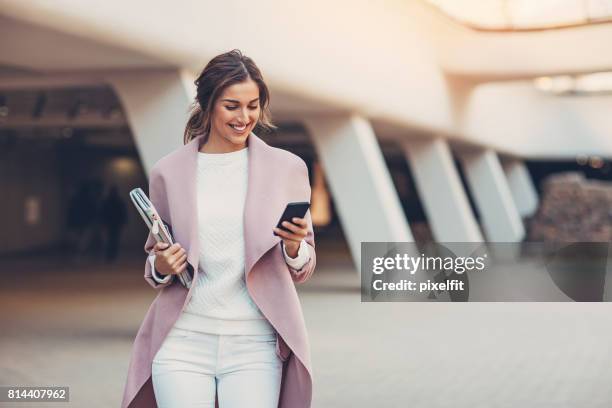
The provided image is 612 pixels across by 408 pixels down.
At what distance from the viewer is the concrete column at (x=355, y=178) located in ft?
56.2

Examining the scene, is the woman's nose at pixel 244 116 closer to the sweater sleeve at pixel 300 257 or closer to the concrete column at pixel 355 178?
the sweater sleeve at pixel 300 257

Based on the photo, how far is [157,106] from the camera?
11094mm

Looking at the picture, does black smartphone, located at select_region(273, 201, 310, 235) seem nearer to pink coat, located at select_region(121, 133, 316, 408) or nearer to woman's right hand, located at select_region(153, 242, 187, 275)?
pink coat, located at select_region(121, 133, 316, 408)

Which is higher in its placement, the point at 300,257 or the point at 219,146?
the point at 219,146

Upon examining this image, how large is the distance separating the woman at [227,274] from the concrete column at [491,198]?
87.4 feet

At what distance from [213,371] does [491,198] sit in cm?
2755

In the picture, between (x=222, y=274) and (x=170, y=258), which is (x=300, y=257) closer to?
(x=222, y=274)

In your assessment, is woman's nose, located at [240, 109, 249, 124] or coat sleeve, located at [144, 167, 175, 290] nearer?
woman's nose, located at [240, 109, 249, 124]

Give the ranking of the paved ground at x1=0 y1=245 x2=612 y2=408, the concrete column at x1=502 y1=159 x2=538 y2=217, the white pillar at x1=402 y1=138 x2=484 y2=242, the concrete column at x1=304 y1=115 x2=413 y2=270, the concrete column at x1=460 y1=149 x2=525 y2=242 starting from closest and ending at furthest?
the paved ground at x1=0 y1=245 x2=612 y2=408 → the concrete column at x1=304 y1=115 x2=413 y2=270 → the white pillar at x1=402 y1=138 x2=484 y2=242 → the concrete column at x1=460 y1=149 x2=525 y2=242 → the concrete column at x1=502 y1=159 x2=538 y2=217

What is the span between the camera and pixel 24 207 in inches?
1133

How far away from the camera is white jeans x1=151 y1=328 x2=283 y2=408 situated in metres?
3.00

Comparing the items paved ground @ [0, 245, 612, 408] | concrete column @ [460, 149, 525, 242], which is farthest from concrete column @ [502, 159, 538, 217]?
paved ground @ [0, 245, 612, 408]

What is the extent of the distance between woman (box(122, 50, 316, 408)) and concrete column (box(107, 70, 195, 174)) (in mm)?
7857

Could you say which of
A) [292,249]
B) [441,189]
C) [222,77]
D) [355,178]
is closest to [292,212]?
[292,249]
